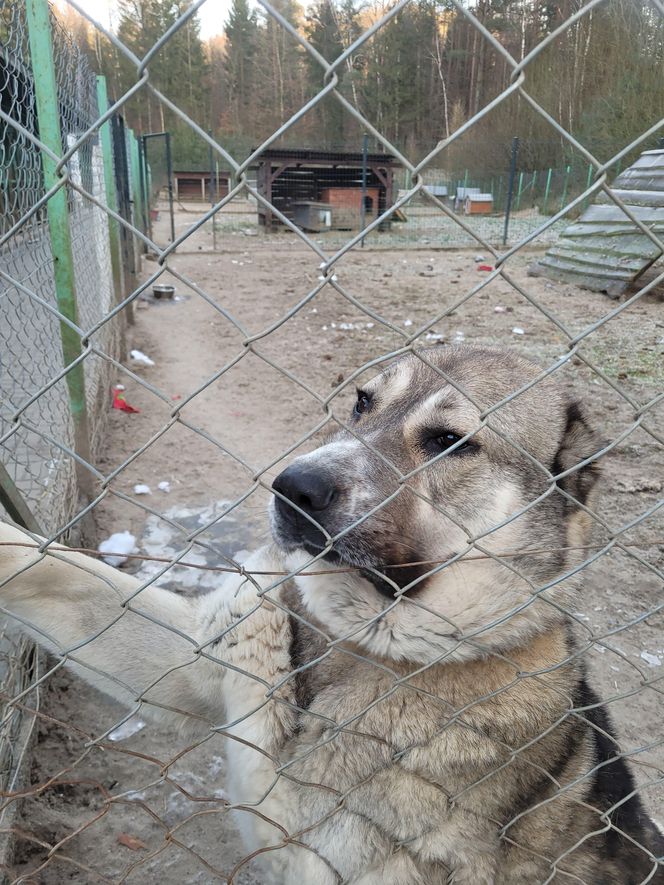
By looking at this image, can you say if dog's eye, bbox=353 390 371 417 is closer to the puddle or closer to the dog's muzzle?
the dog's muzzle

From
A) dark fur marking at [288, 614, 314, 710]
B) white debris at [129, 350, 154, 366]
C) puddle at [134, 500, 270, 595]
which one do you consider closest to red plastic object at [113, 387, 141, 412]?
white debris at [129, 350, 154, 366]

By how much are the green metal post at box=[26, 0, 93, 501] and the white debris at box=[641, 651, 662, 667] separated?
3.00 m

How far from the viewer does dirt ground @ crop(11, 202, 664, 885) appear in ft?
7.34

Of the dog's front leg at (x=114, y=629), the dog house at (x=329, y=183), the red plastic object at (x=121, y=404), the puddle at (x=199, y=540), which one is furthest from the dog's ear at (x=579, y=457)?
the dog house at (x=329, y=183)

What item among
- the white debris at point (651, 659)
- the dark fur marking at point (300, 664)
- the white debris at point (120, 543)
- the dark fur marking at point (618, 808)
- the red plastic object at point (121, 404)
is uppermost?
the dark fur marking at point (300, 664)

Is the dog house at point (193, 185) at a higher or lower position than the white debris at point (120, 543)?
higher

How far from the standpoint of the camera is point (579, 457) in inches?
88.0

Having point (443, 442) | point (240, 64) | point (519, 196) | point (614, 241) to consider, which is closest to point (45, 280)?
point (240, 64)

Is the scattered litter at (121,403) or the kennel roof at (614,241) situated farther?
the kennel roof at (614,241)

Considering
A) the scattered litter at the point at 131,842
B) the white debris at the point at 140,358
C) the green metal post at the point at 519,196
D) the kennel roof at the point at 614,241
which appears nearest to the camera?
the scattered litter at the point at 131,842

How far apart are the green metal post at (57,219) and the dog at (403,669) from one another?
4.55 ft

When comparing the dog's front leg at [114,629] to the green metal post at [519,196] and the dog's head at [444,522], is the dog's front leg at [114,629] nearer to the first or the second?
the dog's head at [444,522]

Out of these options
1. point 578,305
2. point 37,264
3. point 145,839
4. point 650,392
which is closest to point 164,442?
point 37,264

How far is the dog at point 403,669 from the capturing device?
1750 mm
